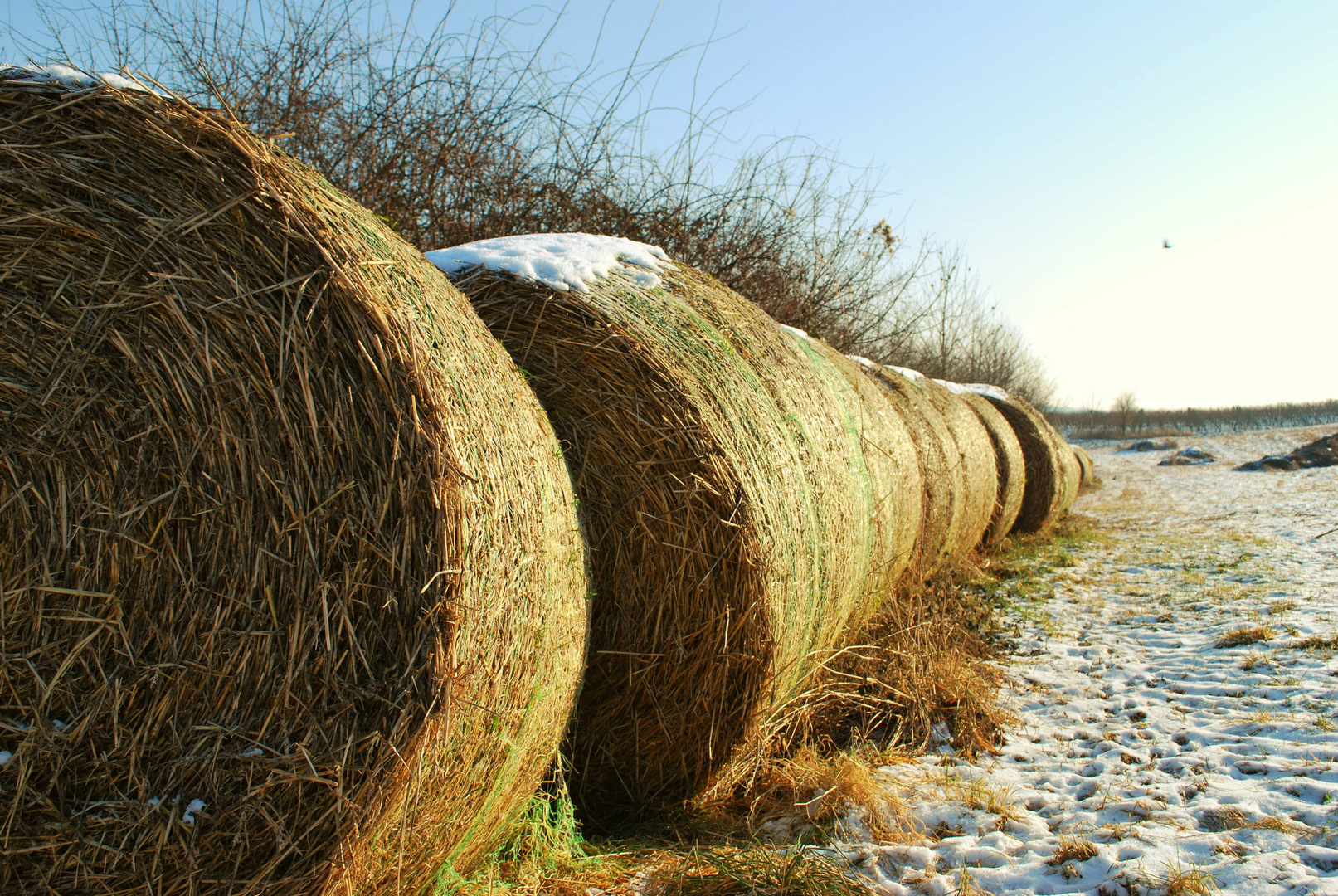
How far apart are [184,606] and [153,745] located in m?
0.29

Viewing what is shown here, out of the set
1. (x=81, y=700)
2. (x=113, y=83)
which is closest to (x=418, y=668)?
(x=81, y=700)

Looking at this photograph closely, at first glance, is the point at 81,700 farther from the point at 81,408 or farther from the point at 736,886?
the point at 736,886

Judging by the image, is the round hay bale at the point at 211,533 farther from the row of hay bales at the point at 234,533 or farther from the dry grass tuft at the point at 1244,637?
the dry grass tuft at the point at 1244,637

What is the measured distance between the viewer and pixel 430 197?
5820 mm

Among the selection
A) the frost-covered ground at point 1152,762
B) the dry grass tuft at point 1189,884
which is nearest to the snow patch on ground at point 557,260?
the frost-covered ground at point 1152,762

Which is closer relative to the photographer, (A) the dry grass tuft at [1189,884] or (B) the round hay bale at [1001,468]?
(A) the dry grass tuft at [1189,884]

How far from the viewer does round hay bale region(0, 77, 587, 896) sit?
1641mm

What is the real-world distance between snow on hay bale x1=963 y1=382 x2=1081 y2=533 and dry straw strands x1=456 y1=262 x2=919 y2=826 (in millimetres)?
8478

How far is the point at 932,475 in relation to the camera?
19.7ft

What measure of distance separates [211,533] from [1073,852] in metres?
2.69

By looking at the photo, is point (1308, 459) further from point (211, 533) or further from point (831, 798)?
point (211, 533)

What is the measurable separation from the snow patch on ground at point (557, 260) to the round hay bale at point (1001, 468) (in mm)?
6410

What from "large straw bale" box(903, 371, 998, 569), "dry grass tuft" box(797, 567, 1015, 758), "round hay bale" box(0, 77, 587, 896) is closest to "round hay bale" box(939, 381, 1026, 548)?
"large straw bale" box(903, 371, 998, 569)

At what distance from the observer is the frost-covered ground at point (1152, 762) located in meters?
2.46
